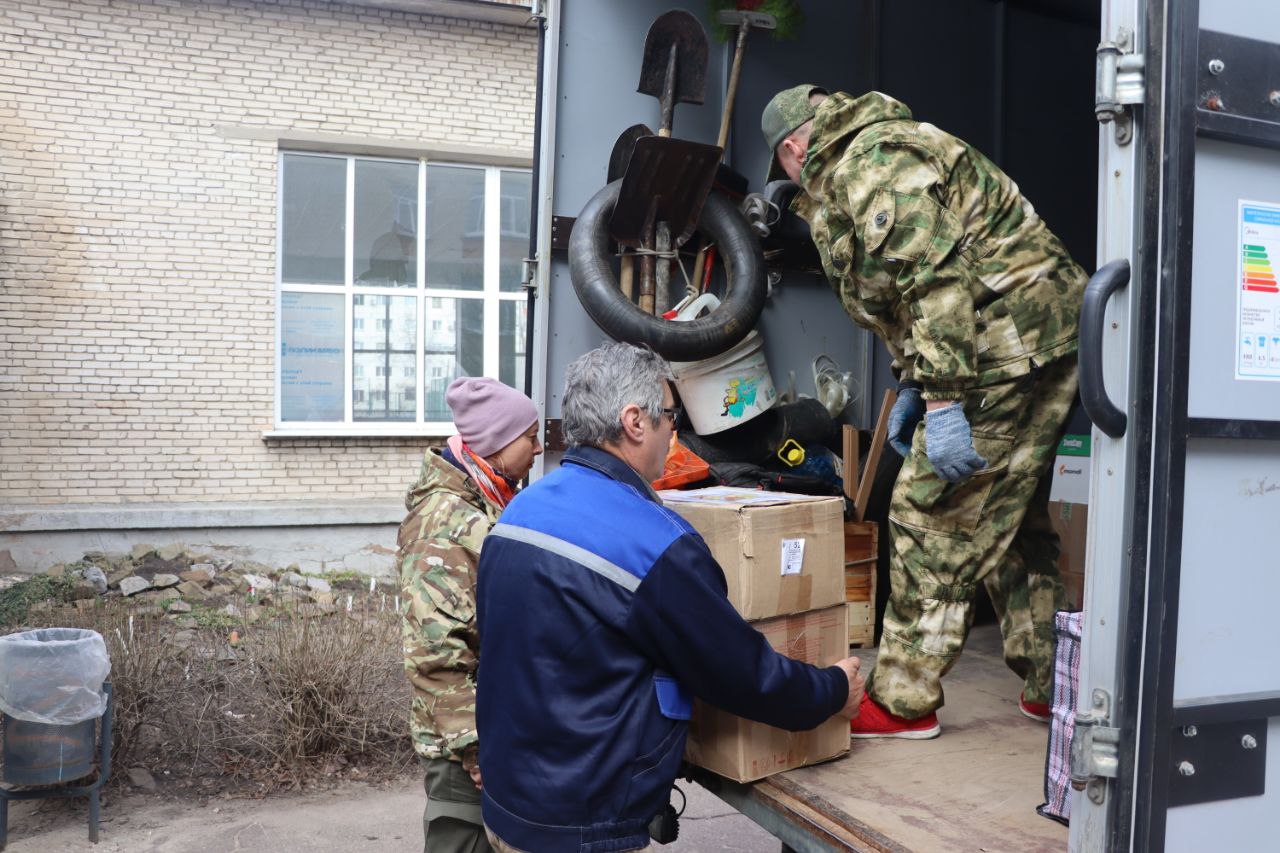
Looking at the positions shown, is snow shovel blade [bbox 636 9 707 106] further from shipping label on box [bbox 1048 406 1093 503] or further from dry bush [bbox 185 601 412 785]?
dry bush [bbox 185 601 412 785]

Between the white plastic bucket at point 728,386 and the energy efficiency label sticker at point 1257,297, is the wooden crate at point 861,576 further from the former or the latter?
the energy efficiency label sticker at point 1257,297

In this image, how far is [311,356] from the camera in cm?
1025

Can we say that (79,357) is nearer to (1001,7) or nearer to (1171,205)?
(1001,7)

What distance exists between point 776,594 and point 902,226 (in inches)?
38.7

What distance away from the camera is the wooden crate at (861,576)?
4082mm

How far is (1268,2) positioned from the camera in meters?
1.69

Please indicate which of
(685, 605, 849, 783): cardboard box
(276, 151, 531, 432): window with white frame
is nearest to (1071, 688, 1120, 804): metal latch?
(685, 605, 849, 783): cardboard box

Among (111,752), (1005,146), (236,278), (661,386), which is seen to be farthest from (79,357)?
(661,386)

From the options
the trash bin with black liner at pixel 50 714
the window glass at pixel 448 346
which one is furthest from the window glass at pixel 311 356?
the trash bin with black liner at pixel 50 714

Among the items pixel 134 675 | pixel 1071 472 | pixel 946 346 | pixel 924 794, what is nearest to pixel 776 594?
pixel 924 794

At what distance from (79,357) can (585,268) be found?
7.52m

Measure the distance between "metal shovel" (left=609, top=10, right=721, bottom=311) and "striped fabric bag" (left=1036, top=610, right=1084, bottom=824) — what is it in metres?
2.21

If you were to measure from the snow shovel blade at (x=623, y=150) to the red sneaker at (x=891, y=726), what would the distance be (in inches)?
82.6

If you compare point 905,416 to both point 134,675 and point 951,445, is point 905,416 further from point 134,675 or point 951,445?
point 134,675
